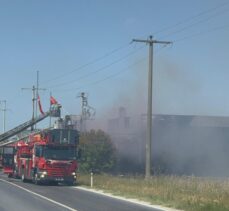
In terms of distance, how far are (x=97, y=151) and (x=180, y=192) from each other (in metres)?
43.1

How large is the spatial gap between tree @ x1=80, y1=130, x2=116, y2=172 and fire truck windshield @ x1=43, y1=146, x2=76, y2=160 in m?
31.3

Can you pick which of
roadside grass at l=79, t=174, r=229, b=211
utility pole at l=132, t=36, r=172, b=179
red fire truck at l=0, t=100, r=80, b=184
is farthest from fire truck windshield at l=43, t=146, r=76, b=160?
utility pole at l=132, t=36, r=172, b=179

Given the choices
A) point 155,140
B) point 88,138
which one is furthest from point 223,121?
point 88,138

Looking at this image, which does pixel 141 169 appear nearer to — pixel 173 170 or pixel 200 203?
pixel 173 170

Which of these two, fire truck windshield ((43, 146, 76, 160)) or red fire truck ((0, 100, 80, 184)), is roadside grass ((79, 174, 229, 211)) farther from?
fire truck windshield ((43, 146, 76, 160))

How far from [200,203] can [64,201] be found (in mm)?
5493

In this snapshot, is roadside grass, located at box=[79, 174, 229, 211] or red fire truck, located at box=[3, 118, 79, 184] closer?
roadside grass, located at box=[79, 174, 229, 211]

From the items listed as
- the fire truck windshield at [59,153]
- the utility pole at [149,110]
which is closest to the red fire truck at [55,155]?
the fire truck windshield at [59,153]

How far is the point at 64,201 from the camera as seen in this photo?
22.8 meters

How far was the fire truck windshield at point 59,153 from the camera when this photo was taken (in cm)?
3559

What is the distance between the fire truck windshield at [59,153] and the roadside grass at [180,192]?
95.2 inches

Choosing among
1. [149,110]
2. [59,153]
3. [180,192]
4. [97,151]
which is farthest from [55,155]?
[97,151]

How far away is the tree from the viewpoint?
6794 cm

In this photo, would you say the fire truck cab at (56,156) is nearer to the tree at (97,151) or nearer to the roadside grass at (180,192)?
the roadside grass at (180,192)
